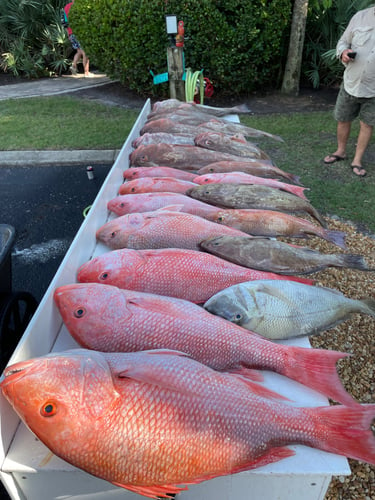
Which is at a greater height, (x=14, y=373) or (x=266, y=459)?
(x=14, y=373)

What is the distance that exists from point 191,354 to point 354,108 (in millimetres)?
5054

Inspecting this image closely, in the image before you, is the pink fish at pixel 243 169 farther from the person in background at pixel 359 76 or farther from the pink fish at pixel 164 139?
the person in background at pixel 359 76

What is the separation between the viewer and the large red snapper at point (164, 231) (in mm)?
2162

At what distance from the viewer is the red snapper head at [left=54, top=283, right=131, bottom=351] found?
1562mm

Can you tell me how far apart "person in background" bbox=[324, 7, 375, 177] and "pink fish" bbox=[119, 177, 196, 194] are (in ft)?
11.4

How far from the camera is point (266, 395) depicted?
1.40 meters

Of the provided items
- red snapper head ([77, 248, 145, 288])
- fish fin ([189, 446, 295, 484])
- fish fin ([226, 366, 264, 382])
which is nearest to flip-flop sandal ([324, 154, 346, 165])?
red snapper head ([77, 248, 145, 288])

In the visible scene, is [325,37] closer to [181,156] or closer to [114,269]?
[181,156]

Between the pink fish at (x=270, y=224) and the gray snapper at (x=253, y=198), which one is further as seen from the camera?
the gray snapper at (x=253, y=198)

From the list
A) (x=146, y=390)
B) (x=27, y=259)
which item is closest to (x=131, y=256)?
(x=146, y=390)

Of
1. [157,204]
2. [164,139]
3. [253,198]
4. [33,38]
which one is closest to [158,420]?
[157,204]

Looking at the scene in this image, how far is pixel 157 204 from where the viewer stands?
98.6 inches

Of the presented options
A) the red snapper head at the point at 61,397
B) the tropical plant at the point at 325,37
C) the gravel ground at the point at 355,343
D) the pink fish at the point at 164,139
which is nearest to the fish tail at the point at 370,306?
the gravel ground at the point at 355,343

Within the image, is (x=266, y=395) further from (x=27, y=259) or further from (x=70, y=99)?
(x=70, y=99)
